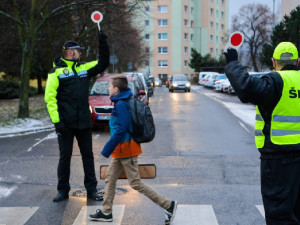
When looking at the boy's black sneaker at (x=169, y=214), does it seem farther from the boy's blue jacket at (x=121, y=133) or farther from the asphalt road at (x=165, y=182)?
the boy's blue jacket at (x=121, y=133)

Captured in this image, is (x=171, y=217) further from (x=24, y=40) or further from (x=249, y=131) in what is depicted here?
(x=24, y=40)

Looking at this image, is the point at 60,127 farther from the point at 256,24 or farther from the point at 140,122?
the point at 256,24

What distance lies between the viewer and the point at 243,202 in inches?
232

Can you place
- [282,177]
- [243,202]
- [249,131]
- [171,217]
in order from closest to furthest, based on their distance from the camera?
[282,177]
[171,217]
[243,202]
[249,131]

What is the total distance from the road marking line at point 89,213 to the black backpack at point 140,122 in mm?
992

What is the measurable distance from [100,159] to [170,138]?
11.1ft

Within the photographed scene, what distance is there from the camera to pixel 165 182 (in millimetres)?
7094

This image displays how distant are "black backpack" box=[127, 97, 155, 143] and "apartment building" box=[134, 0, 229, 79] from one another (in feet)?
269

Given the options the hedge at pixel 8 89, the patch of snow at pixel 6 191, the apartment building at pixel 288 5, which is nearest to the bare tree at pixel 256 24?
the apartment building at pixel 288 5

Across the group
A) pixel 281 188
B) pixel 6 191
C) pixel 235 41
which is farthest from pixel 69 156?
pixel 281 188

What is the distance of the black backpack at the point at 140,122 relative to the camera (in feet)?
16.1

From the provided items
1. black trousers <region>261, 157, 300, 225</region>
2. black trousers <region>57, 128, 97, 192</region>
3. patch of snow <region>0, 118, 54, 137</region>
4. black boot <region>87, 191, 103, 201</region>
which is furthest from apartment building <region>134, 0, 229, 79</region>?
black trousers <region>261, 157, 300, 225</region>

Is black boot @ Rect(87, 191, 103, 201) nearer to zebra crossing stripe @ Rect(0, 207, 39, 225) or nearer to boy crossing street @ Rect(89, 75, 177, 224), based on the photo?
zebra crossing stripe @ Rect(0, 207, 39, 225)

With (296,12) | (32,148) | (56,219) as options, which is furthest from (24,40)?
(296,12)
